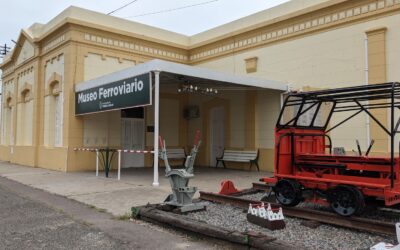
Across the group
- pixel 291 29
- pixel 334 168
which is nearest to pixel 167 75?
pixel 291 29

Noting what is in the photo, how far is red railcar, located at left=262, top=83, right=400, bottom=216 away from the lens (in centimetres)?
632

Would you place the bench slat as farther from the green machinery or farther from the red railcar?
the green machinery

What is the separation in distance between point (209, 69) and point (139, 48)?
602 centimetres

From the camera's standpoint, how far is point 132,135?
18.1 meters

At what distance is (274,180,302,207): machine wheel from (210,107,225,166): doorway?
1045cm

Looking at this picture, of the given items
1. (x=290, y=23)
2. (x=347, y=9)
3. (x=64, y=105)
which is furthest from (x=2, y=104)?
(x=347, y=9)

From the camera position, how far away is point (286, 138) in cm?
785

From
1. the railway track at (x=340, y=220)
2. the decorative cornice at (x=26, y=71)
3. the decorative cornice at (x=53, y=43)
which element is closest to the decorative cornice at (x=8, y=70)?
the decorative cornice at (x=26, y=71)

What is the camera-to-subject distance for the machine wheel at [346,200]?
6.31 meters

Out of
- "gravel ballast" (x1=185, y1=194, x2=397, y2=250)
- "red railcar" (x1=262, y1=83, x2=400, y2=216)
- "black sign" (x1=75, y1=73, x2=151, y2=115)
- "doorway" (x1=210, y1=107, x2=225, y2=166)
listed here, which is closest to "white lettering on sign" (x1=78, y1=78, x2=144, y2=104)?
"black sign" (x1=75, y1=73, x2=151, y2=115)

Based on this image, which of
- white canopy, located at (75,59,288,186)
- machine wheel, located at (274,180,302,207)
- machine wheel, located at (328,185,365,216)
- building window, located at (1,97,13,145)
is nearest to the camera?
machine wheel, located at (328,185,365,216)

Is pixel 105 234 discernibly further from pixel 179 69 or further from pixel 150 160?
pixel 150 160

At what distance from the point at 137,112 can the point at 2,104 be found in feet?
37.5

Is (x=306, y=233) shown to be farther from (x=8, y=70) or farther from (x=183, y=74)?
(x=8, y=70)
